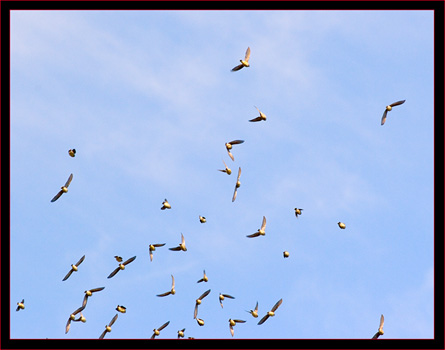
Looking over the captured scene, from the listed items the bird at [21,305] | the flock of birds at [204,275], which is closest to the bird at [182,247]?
the flock of birds at [204,275]

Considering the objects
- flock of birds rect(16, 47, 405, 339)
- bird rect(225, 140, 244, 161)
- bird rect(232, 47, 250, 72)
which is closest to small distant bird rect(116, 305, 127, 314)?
flock of birds rect(16, 47, 405, 339)

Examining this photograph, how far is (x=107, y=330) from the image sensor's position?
35.3 m

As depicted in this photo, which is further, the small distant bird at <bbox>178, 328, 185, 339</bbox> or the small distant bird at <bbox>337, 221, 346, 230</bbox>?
the small distant bird at <bbox>337, 221, 346, 230</bbox>

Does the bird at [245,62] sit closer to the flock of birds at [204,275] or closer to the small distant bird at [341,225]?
the flock of birds at [204,275]

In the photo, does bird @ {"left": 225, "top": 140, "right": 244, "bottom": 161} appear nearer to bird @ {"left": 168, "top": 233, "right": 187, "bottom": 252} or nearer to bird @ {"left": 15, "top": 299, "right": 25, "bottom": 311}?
bird @ {"left": 168, "top": 233, "right": 187, "bottom": 252}

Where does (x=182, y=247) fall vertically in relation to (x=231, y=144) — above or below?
below

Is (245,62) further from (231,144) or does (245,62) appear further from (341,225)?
(341,225)

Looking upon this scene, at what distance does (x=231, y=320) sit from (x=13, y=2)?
16781mm

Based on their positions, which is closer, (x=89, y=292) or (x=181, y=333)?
(x=181, y=333)

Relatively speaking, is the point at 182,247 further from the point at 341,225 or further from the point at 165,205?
the point at 341,225

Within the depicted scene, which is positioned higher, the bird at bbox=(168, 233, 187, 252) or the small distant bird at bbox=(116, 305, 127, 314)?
the bird at bbox=(168, 233, 187, 252)

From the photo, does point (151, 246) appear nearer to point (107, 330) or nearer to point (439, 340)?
point (107, 330)

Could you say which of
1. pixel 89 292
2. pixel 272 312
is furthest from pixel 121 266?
pixel 272 312

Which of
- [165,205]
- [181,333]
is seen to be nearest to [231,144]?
[165,205]
